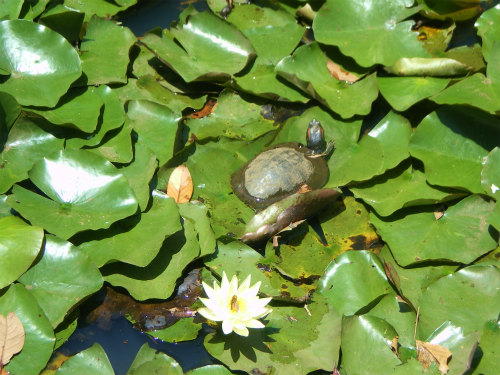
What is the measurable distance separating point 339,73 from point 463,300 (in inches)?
71.4

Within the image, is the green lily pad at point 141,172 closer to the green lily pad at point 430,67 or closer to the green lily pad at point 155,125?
the green lily pad at point 155,125

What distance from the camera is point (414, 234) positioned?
10.2ft

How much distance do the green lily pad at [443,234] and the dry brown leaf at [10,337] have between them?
2027 millimetres

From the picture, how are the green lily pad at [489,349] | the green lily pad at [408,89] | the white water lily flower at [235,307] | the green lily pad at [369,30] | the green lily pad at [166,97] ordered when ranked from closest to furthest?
the green lily pad at [489,349] → the white water lily flower at [235,307] → the green lily pad at [408,89] → the green lily pad at [369,30] → the green lily pad at [166,97]

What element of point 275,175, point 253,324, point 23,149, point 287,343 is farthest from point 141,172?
point 287,343

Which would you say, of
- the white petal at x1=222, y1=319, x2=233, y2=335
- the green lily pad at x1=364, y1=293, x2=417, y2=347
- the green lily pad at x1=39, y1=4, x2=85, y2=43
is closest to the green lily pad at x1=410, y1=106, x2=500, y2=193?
the green lily pad at x1=364, y1=293, x2=417, y2=347

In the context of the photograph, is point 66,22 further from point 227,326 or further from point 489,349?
point 489,349

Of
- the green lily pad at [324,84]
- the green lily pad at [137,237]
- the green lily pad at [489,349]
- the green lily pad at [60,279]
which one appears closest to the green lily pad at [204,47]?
the green lily pad at [324,84]

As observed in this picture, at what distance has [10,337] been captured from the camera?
2717 millimetres

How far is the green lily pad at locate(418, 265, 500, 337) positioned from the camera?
2.66 meters

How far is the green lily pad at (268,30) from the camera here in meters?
3.99

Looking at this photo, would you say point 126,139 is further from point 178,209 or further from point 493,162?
point 493,162

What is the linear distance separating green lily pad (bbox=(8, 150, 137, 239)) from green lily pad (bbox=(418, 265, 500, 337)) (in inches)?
65.5

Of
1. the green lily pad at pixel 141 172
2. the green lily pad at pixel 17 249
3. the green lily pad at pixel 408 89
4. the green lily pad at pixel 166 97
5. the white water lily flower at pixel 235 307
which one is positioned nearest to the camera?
the white water lily flower at pixel 235 307
